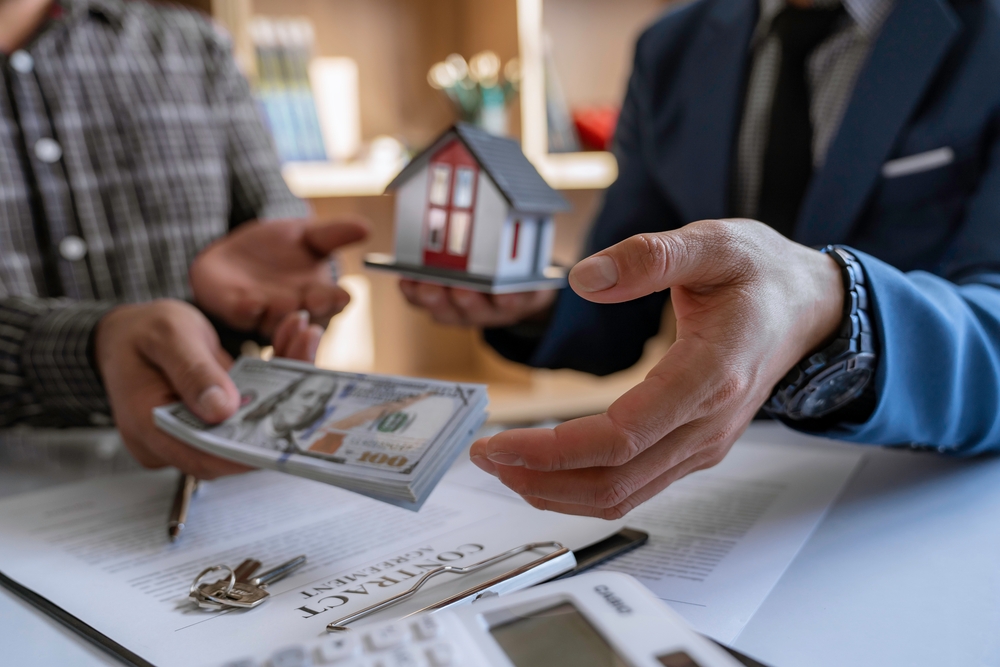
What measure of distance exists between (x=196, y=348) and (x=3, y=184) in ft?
1.89

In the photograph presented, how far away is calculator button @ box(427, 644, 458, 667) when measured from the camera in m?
0.26

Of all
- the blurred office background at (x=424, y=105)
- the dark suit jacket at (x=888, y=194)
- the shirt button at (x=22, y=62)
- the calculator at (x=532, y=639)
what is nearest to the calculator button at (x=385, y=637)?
the calculator at (x=532, y=639)

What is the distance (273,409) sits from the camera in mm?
585

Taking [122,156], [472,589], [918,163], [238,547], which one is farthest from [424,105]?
[472,589]

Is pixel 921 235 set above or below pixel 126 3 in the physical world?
below

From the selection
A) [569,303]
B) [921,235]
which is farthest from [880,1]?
[569,303]

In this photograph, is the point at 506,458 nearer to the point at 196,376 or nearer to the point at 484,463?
the point at 484,463

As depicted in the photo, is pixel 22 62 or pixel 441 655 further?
pixel 22 62

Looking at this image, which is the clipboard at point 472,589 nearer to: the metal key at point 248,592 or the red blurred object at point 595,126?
the metal key at point 248,592

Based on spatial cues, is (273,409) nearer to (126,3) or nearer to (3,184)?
(3,184)

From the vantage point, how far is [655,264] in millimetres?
367

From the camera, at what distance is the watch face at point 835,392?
0.48m

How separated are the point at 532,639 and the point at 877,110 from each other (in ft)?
2.61

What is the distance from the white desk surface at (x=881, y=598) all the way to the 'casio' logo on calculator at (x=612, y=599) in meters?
0.10
